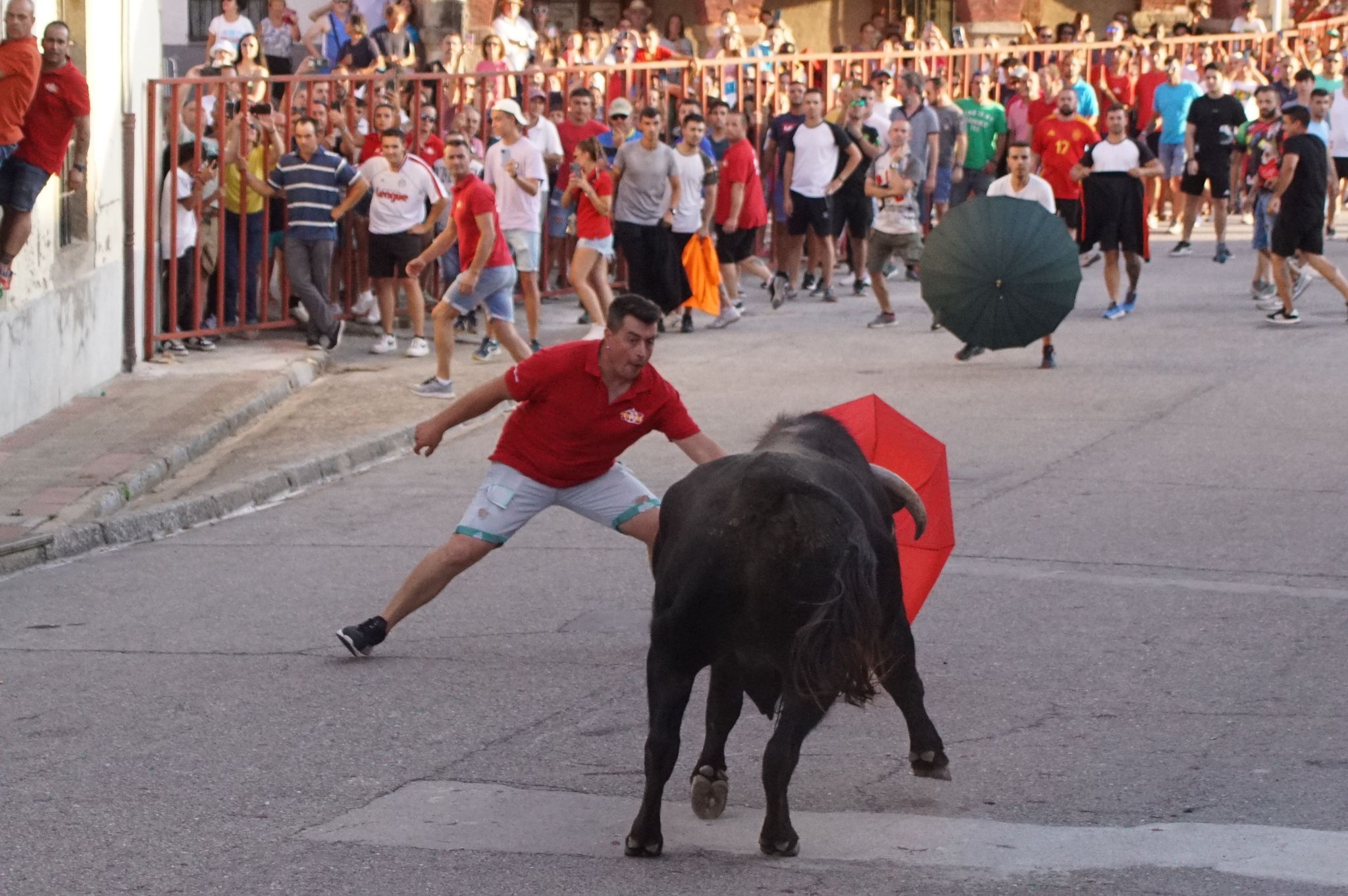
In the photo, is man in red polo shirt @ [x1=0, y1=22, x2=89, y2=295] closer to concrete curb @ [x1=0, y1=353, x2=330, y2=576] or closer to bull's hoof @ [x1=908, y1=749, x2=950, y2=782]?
concrete curb @ [x1=0, y1=353, x2=330, y2=576]

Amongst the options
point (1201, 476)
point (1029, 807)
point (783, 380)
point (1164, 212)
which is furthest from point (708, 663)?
point (1164, 212)

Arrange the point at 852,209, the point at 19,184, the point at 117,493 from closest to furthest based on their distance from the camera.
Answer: the point at 117,493 < the point at 19,184 < the point at 852,209

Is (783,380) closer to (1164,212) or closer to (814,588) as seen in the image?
(814,588)

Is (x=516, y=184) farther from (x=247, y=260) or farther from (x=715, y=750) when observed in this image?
(x=715, y=750)

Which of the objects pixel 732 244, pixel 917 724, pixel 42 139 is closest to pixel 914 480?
pixel 917 724

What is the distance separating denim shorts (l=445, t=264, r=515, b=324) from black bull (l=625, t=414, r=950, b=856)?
8.59 m

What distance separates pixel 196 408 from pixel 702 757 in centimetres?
836

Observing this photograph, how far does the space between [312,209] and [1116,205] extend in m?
7.13

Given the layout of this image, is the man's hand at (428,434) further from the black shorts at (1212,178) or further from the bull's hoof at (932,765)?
the black shorts at (1212,178)

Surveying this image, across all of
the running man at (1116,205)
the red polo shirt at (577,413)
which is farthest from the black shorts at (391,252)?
the red polo shirt at (577,413)

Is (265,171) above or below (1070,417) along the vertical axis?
above

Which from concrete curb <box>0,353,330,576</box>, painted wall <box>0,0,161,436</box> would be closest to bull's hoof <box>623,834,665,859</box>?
concrete curb <box>0,353,330,576</box>

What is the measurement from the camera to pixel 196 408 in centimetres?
1359

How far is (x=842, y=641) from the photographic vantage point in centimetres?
533
